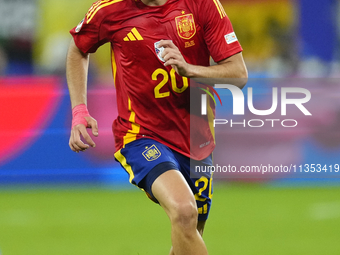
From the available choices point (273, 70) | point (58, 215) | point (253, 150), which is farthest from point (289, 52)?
point (58, 215)

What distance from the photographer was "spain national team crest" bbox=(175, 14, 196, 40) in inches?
120

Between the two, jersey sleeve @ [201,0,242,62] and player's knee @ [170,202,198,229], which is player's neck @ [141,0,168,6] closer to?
jersey sleeve @ [201,0,242,62]

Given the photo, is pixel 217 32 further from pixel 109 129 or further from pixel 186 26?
pixel 109 129

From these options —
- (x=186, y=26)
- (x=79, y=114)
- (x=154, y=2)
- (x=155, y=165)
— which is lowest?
(x=155, y=165)

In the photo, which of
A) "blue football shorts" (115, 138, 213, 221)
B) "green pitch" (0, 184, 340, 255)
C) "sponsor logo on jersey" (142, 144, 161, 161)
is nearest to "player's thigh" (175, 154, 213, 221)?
"blue football shorts" (115, 138, 213, 221)

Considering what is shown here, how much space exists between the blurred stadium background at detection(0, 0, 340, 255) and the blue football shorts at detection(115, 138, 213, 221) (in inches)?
81.9

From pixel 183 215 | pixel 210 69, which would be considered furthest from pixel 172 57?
pixel 183 215

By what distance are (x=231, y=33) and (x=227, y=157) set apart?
3.78 metres

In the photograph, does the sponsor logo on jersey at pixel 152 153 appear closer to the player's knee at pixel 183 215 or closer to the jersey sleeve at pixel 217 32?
the player's knee at pixel 183 215

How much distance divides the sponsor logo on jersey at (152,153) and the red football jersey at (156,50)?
13 centimetres

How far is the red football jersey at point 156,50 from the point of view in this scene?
10.0 feet

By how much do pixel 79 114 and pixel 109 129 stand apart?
3575 mm

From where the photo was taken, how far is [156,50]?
297 cm

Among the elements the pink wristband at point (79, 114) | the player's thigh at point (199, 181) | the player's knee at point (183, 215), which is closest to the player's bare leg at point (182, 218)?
the player's knee at point (183, 215)
